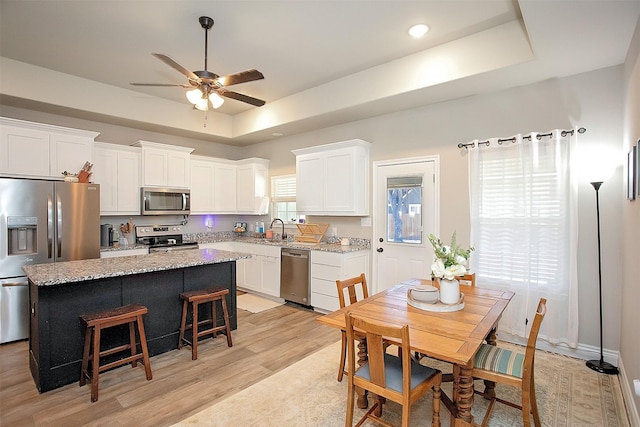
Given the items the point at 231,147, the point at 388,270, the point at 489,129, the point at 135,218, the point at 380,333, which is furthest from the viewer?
the point at 231,147

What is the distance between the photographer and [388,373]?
6.35 ft

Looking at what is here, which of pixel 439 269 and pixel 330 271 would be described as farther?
pixel 330 271

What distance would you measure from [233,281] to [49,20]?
3.11 meters

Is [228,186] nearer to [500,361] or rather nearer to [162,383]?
[162,383]

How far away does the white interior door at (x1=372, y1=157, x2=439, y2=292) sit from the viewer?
414 cm

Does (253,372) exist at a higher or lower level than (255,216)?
lower

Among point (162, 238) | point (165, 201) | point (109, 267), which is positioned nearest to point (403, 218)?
point (109, 267)

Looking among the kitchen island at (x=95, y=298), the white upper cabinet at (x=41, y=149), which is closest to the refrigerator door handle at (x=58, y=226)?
the white upper cabinet at (x=41, y=149)

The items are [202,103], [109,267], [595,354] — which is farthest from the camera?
[202,103]

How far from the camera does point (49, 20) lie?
9.80ft

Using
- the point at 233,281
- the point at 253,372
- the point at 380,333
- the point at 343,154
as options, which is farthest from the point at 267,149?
the point at 380,333

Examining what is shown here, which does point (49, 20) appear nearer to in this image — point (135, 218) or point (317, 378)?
point (135, 218)

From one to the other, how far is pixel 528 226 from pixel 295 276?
3025mm

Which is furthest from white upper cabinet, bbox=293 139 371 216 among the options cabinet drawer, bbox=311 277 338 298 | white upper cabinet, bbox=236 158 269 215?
white upper cabinet, bbox=236 158 269 215
